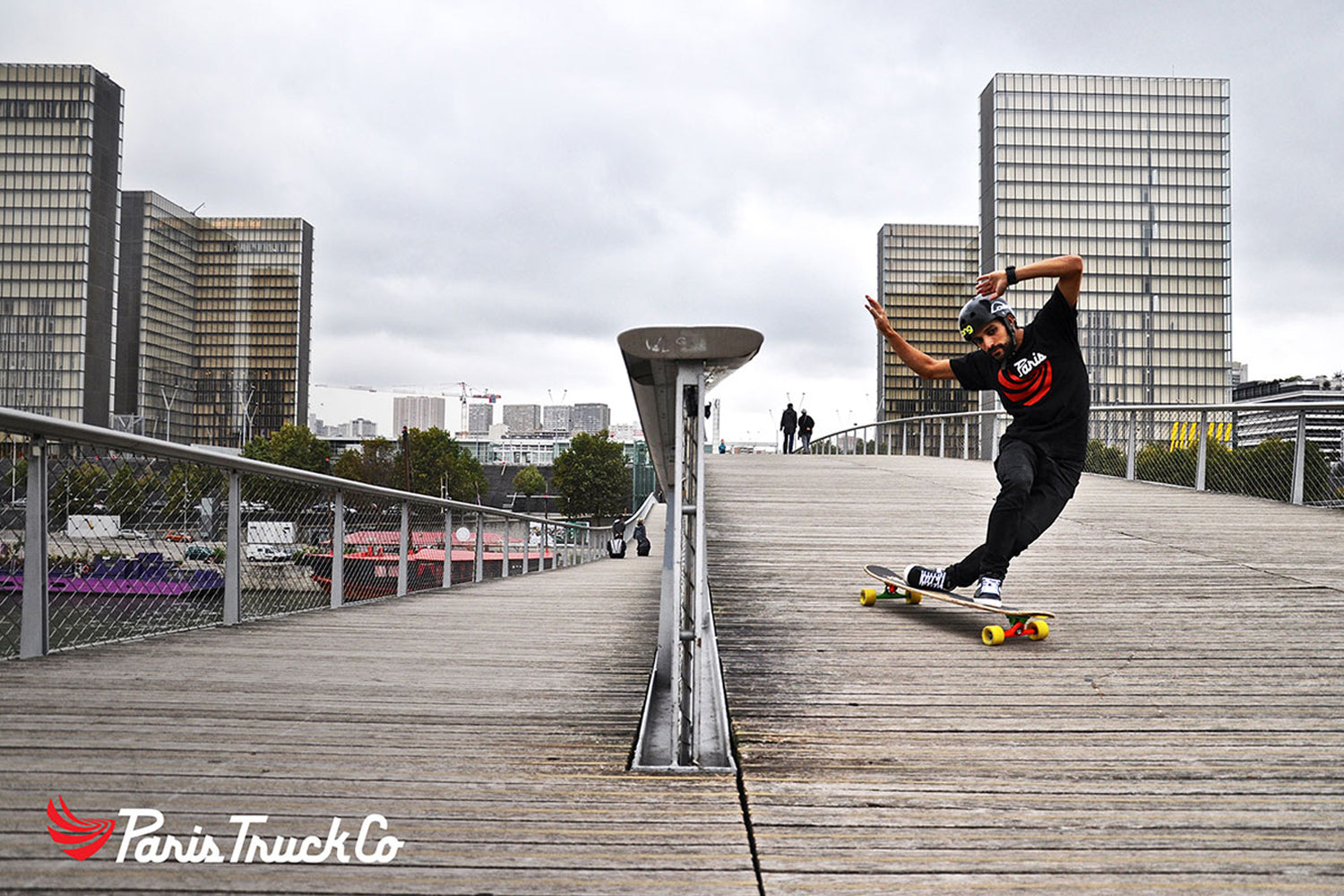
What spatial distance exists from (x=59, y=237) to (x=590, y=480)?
6356 cm

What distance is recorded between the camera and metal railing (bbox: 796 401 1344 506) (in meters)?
9.66

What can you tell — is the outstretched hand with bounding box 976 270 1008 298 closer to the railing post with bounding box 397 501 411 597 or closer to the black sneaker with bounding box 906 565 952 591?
the black sneaker with bounding box 906 565 952 591

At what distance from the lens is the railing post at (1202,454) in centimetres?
1147

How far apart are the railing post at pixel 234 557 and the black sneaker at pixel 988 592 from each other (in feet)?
12.9

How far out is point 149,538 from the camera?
440cm

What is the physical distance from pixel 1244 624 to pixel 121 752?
4398mm

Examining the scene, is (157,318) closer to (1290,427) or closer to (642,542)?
(642,542)

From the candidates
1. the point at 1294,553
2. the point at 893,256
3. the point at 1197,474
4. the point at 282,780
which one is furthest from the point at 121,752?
the point at 893,256

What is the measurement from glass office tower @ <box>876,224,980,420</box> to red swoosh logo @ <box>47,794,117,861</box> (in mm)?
141764

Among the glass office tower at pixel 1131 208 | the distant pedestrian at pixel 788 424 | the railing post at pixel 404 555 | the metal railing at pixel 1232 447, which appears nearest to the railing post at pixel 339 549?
the railing post at pixel 404 555

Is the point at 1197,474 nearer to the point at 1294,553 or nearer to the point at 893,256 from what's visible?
the point at 1294,553

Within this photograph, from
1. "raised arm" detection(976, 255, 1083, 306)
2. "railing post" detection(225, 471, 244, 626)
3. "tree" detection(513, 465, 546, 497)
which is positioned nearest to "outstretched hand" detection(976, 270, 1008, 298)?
"raised arm" detection(976, 255, 1083, 306)

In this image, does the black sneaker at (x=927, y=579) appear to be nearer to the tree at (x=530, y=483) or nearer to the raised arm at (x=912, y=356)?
the raised arm at (x=912, y=356)

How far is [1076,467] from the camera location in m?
4.25
